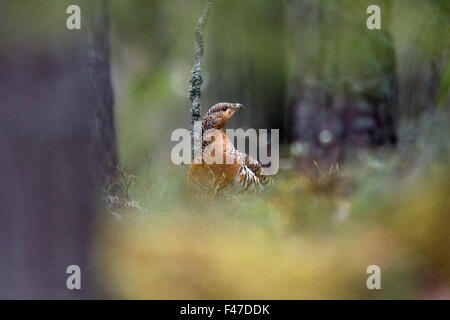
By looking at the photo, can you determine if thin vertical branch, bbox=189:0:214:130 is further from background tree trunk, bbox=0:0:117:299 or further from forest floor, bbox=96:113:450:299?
background tree trunk, bbox=0:0:117:299

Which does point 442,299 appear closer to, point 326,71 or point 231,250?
point 231,250

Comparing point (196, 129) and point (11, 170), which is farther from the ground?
point (196, 129)

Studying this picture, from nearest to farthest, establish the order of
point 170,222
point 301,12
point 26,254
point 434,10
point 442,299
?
1. point 26,254
2. point 442,299
3. point 170,222
4. point 434,10
5. point 301,12

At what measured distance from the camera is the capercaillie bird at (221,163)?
1.90m

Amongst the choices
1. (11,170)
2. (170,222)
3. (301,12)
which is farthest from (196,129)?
(301,12)

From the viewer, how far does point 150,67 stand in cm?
249

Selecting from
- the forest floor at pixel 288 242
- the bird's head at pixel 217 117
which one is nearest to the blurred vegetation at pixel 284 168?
the forest floor at pixel 288 242

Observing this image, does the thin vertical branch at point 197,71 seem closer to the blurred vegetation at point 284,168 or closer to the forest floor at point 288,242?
the blurred vegetation at point 284,168

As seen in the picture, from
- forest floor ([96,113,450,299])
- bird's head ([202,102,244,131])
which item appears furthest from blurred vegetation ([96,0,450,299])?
bird's head ([202,102,244,131])

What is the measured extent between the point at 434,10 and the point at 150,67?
1364 mm

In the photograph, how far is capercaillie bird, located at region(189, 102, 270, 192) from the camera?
6.23 feet

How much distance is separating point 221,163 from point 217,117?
0.18 meters

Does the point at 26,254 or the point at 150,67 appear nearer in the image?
the point at 26,254

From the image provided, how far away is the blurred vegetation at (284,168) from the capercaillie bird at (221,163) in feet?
0.21
